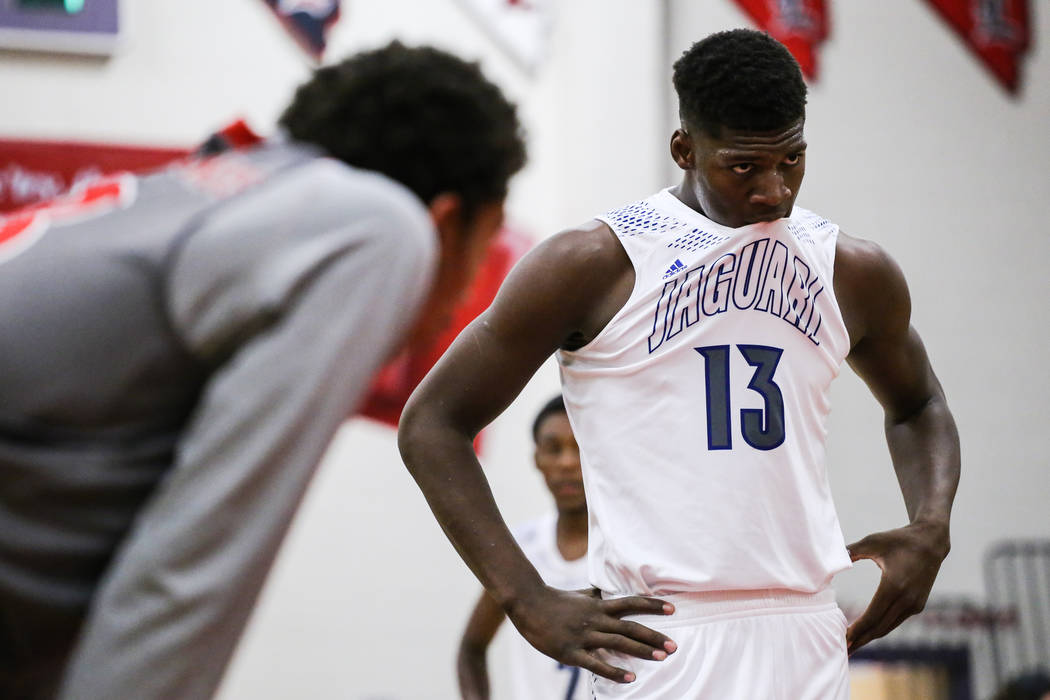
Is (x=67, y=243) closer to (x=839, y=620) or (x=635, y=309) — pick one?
(x=635, y=309)

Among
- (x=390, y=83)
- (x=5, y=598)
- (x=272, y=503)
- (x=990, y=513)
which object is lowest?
(x=990, y=513)

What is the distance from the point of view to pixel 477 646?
3543 mm

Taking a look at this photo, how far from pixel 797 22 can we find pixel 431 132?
19.3ft

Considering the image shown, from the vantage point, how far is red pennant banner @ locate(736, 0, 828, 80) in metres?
6.79

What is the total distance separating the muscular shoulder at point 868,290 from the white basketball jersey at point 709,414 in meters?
0.10

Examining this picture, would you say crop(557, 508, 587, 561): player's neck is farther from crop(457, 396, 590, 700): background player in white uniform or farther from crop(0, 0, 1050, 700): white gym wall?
crop(0, 0, 1050, 700): white gym wall

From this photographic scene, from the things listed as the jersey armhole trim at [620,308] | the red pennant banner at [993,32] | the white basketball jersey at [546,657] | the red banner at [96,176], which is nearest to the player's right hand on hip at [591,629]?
the jersey armhole trim at [620,308]

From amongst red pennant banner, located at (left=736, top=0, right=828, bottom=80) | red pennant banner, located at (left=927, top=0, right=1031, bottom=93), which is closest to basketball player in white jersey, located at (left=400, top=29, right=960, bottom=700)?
red pennant banner, located at (left=736, top=0, right=828, bottom=80)

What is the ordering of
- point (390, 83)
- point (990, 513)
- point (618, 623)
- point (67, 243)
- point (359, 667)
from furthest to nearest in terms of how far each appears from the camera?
point (990, 513), point (359, 667), point (618, 623), point (390, 83), point (67, 243)

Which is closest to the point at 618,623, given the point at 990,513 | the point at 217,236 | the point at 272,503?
the point at 272,503

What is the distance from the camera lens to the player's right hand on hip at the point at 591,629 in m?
2.06

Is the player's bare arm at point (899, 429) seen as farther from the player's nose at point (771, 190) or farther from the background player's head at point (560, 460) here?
the background player's head at point (560, 460)

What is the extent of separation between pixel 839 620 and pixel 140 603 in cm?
141

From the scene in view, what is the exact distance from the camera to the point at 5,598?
1273mm
